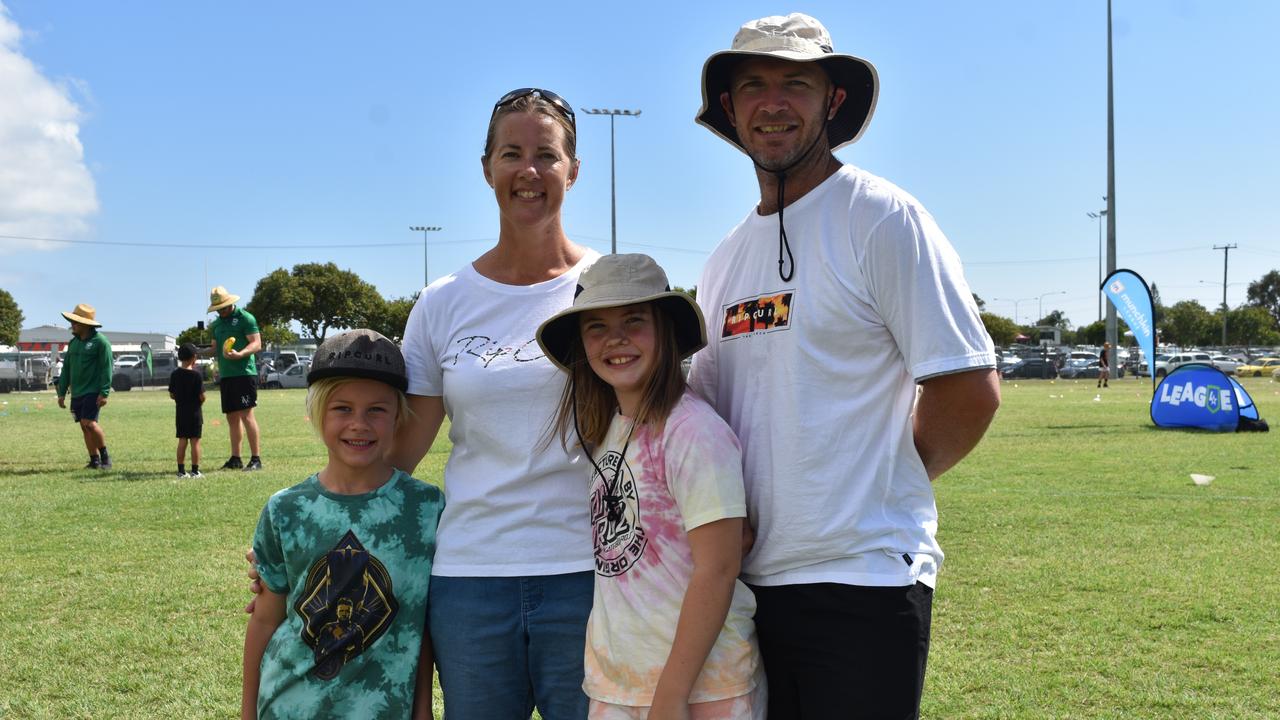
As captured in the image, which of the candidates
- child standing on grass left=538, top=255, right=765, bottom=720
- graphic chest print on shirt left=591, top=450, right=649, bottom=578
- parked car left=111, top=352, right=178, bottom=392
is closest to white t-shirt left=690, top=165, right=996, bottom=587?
child standing on grass left=538, top=255, right=765, bottom=720

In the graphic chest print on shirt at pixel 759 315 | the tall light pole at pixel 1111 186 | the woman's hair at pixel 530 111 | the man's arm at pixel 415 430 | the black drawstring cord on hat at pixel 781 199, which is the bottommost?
the man's arm at pixel 415 430

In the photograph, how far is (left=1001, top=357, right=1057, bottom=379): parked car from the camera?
139ft

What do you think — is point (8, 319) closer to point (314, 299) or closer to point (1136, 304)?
point (314, 299)

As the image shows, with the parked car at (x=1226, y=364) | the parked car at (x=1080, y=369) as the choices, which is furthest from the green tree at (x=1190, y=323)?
the parked car at (x=1080, y=369)

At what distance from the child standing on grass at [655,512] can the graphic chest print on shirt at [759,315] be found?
0.08 m

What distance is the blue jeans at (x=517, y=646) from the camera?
87.6 inches

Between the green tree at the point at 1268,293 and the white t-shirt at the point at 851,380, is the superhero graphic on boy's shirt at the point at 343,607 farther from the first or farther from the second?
the green tree at the point at 1268,293

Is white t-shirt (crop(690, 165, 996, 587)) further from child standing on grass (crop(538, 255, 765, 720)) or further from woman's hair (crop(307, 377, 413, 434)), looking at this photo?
woman's hair (crop(307, 377, 413, 434))

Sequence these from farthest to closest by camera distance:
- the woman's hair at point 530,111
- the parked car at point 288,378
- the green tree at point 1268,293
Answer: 1. the green tree at point 1268,293
2. the parked car at point 288,378
3. the woman's hair at point 530,111

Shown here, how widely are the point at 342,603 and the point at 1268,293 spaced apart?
110 metres

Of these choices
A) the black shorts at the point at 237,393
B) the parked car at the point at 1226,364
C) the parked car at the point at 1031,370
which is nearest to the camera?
the black shorts at the point at 237,393

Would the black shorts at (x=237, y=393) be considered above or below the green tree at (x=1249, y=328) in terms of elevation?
below

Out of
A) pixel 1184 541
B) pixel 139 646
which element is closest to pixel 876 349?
pixel 139 646

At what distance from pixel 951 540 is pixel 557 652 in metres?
4.95
